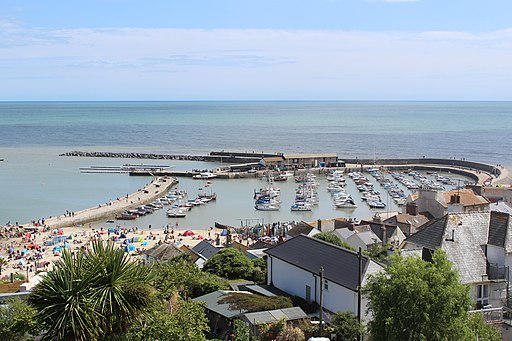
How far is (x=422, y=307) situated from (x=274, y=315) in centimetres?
438

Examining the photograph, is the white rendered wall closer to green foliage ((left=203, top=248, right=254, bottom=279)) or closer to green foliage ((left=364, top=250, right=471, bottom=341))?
green foliage ((left=203, top=248, right=254, bottom=279))

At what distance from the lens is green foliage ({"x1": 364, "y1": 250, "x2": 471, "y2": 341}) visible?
1298cm

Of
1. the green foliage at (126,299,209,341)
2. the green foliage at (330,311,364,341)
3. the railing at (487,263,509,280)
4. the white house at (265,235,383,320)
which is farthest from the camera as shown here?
the railing at (487,263,509,280)

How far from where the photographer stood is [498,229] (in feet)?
63.2

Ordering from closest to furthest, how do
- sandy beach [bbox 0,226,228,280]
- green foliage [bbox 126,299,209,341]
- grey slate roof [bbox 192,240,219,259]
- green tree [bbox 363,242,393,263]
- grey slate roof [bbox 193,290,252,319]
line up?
green foliage [bbox 126,299,209,341], grey slate roof [bbox 193,290,252,319], green tree [bbox 363,242,393,263], grey slate roof [bbox 192,240,219,259], sandy beach [bbox 0,226,228,280]

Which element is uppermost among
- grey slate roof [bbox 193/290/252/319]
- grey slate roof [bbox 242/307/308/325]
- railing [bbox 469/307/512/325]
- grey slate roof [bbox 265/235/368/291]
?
grey slate roof [bbox 265/235/368/291]

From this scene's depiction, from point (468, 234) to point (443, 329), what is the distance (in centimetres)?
697

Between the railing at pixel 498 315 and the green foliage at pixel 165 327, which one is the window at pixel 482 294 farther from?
the green foliage at pixel 165 327

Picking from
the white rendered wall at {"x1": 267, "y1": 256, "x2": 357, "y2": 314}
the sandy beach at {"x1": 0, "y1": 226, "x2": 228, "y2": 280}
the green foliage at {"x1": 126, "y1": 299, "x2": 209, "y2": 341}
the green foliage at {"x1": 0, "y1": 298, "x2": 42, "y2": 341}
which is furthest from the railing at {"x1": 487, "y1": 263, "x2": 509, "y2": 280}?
the sandy beach at {"x1": 0, "y1": 226, "x2": 228, "y2": 280}

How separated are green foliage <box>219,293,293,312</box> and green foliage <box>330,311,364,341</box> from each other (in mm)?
2026

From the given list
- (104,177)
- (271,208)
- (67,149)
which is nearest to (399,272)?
(271,208)

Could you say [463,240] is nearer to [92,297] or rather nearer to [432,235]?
[432,235]

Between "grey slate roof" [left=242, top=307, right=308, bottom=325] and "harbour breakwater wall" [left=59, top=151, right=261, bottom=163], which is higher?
"grey slate roof" [left=242, top=307, right=308, bottom=325]

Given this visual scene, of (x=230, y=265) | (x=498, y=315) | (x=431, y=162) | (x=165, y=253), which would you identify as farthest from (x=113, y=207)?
(x=431, y=162)
